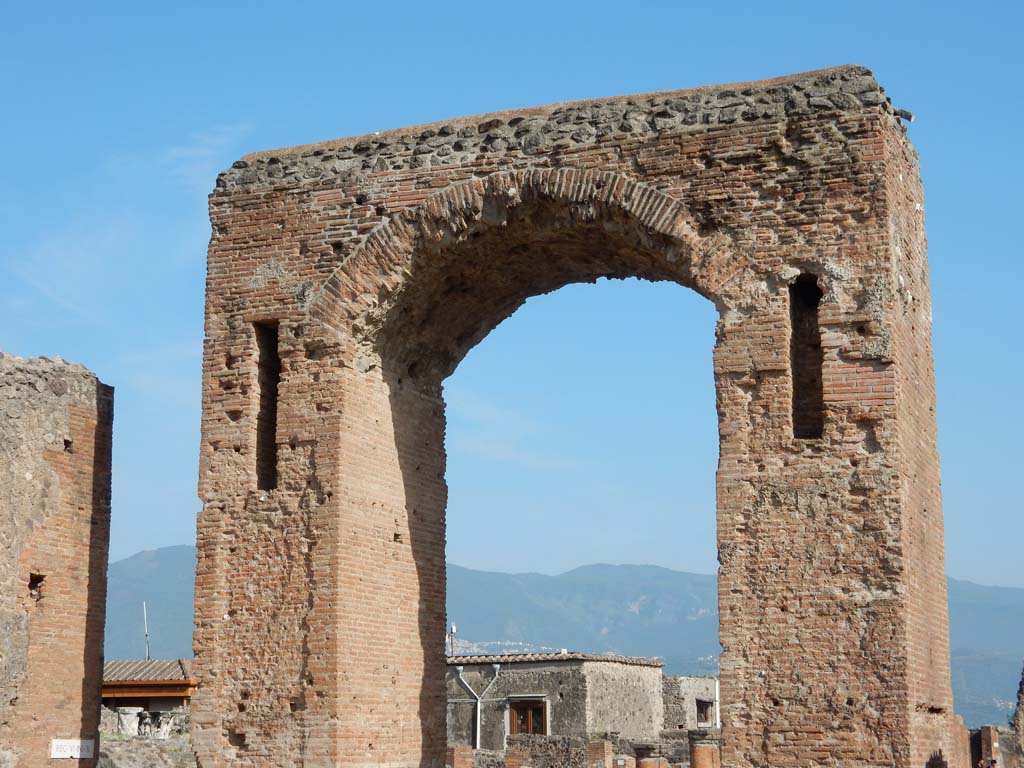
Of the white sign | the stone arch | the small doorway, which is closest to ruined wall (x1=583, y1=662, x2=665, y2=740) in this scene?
the small doorway

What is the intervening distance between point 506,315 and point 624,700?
2077 cm

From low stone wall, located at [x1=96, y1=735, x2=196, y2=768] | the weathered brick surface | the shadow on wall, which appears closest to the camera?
the weathered brick surface

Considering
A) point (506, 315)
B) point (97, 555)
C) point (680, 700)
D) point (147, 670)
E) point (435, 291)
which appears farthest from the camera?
point (680, 700)

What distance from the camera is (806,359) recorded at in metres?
12.5

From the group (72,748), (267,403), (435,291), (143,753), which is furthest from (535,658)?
(435,291)

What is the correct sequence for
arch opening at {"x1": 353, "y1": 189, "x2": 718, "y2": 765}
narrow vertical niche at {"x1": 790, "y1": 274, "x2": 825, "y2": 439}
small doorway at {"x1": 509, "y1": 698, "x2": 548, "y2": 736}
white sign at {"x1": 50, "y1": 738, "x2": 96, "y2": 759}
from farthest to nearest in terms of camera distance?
small doorway at {"x1": 509, "y1": 698, "x2": 548, "y2": 736}, white sign at {"x1": 50, "y1": 738, "x2": 96, "y2": 759}, arch opening at {"x1": 353, "y1": 189, "x2": 718, "y2": 765}, narrow vertical niche at {"x1": 790, "y1": 274, "x2": 825, "y2": 439}

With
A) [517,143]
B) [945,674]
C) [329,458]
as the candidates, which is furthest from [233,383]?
[945,674]

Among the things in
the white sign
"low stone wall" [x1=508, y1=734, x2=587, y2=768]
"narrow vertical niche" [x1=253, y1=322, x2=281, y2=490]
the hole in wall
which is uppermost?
"narrow vertical niche" [x1=253, y1=322, x2=281, y2=490]

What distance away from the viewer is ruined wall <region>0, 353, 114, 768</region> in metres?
14.0

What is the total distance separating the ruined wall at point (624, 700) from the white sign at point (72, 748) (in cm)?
1864

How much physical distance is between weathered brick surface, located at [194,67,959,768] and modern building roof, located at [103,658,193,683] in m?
13.4

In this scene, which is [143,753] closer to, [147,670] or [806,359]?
[806,359]

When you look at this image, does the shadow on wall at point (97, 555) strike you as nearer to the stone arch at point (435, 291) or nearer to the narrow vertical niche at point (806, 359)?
the stone arch at point (435, 291)

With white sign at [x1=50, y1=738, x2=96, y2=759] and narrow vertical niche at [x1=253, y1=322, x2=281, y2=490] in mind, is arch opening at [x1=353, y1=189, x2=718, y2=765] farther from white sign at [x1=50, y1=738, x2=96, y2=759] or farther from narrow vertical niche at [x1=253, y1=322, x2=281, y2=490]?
white sign at [x1=50, y1=738, x2=96, y2=759]
